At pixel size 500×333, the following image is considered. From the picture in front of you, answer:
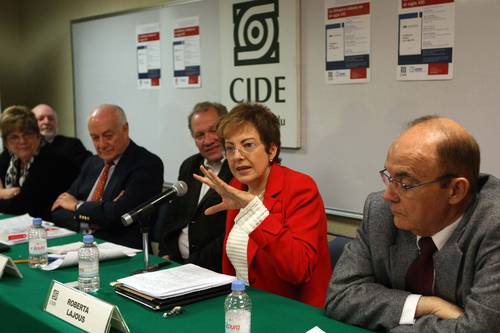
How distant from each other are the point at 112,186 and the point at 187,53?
1.32 m

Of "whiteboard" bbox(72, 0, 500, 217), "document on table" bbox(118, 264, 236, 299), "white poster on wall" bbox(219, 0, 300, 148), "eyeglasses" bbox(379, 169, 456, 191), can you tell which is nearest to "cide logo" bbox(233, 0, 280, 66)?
"white poster on wall" bbox(219, 0, 300, 148)

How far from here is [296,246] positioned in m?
A: 1.91

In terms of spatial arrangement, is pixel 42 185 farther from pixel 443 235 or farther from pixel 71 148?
pixel 443 235

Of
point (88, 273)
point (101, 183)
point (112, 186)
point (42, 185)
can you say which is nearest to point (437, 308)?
point (88, 273)

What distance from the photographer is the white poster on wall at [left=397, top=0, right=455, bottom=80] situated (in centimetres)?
265

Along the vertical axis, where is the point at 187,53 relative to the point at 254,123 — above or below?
above

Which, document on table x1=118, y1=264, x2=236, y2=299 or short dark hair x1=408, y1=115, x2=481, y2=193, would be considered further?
document on table x1=118, y1=264, x2=236, y2=299

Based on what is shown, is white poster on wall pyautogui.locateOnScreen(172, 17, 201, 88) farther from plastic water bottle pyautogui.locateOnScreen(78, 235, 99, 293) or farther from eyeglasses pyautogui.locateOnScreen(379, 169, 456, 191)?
eyeglasses pyautogui.locateOnScreen(379, 169, 456, 191)

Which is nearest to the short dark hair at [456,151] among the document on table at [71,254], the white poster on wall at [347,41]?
the document on table at [71,254]

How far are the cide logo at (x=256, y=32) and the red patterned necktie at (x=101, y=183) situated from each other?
1075mm

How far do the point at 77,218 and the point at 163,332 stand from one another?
1727mm

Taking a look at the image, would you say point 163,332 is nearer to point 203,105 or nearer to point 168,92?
point 203,105

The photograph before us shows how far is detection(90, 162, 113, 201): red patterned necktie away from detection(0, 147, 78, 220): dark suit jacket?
0.60m

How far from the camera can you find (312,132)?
3307 millimetres
